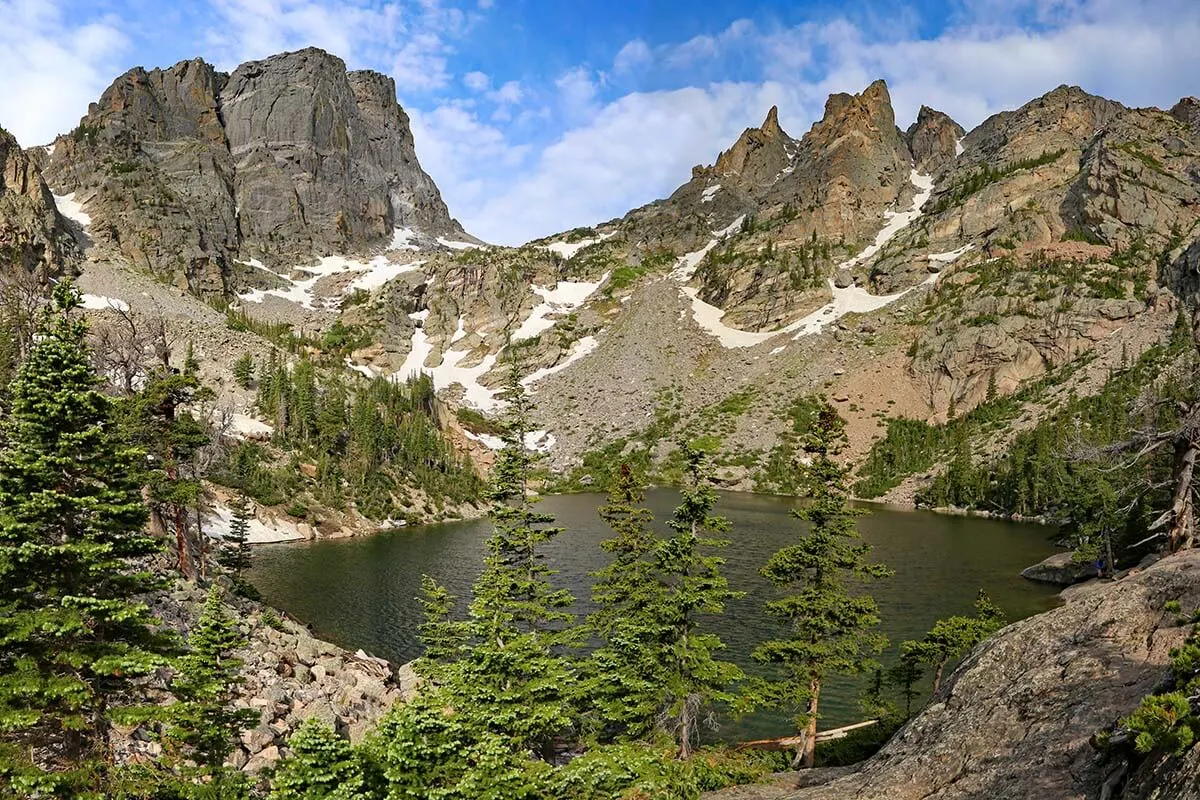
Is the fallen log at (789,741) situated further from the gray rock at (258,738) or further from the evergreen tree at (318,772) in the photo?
the evergreen tree at (318,772)

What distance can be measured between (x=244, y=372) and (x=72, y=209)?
118 m

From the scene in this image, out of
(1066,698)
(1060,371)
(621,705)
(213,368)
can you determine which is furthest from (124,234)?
(1060,371)

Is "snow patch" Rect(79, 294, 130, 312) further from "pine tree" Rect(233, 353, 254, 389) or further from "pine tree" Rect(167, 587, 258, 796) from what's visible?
"pine tree" Rect(167, 587, 258, 796)

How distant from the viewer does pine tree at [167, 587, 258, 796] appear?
13.3 meters

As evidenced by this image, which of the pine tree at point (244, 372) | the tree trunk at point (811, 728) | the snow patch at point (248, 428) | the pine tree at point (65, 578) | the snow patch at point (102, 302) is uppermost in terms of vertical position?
the snow patch at point (102, 302)

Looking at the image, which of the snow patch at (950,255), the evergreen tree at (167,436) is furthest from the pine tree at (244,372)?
the snow patch at (950,255)

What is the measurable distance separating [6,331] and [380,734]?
202 feet

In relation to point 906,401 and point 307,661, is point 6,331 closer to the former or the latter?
point 307,661

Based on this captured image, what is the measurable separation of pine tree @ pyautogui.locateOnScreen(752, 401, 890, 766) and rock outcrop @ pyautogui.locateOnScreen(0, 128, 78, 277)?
471 ft

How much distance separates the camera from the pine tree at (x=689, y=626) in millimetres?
22234

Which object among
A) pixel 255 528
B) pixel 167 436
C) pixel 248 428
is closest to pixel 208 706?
pixel 167 436

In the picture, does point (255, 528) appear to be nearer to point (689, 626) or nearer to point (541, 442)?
point (689, 626)

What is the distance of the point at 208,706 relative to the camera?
15.7 meters

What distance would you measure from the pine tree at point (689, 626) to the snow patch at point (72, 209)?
204564 millimetres
